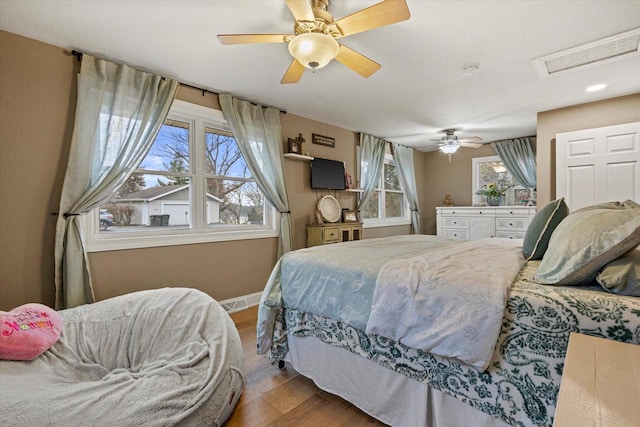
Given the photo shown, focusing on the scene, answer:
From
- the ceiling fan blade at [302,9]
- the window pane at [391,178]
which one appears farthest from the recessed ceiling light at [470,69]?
the window pane at [391,178]

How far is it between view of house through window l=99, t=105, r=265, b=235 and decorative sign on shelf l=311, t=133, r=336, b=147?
3.91 feet

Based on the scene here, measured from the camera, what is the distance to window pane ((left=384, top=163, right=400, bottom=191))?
5734 millimetres

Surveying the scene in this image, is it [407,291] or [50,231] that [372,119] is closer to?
[407,291]

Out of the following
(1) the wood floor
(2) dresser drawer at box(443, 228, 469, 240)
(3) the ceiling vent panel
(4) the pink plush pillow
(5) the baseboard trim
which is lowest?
(1) the wood floor

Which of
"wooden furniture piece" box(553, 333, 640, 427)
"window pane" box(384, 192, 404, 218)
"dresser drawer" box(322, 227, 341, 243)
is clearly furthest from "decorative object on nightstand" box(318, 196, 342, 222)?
"wooden furniture piece" box(553, 333, 640, 427)

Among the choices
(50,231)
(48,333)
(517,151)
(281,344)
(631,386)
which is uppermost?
(517,151)

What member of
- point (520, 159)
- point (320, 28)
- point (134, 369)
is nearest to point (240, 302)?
point (134, 369)

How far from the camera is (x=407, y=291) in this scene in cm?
134

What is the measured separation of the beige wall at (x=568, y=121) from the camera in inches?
126

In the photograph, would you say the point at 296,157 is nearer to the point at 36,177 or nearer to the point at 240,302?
the point at 240,302

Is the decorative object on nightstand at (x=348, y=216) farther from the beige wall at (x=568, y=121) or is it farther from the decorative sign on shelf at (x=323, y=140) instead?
the beige wall at (x=568, y=121)

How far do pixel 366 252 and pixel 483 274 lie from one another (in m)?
0.80

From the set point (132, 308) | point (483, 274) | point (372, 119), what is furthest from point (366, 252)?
point (372, 119)

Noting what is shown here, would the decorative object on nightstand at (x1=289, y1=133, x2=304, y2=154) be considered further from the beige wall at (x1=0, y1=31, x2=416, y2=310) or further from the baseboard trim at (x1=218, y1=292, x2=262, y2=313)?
the beige wall at (x1=0, y1=31, x2=416, y2=310)
